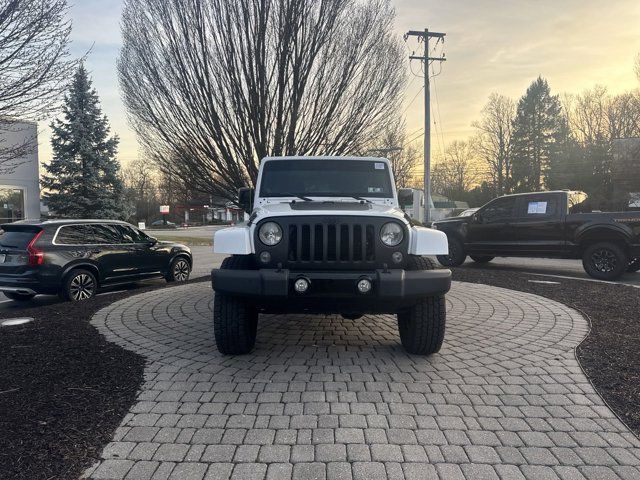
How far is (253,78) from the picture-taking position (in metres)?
8.34

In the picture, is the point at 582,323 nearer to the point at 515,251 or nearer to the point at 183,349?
the point at 183,349

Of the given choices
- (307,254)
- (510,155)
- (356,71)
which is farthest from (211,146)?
(510,155)

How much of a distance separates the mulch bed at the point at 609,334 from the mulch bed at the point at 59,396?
11.6 feet

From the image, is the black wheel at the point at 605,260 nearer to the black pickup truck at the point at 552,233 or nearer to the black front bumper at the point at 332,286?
the black pickup truck at the point at 552,233

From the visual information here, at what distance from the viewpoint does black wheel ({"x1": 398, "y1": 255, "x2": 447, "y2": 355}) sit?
13.3 feet

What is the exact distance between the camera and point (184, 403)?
3.34 m

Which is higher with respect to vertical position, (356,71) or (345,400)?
(356,71)

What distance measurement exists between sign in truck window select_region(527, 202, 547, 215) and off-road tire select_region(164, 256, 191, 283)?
8423 millimetres

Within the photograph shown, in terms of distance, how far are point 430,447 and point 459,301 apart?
462 cm

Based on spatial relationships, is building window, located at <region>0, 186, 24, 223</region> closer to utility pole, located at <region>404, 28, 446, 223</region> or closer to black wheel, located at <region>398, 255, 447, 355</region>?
utility pole, located at <region>404, 28, 446, 223</region>

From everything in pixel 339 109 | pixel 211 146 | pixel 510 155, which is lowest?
pixel 211 146

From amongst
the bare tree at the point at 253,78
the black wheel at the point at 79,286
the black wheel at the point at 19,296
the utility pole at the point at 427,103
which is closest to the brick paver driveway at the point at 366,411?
the black wheel at the point at 79,286

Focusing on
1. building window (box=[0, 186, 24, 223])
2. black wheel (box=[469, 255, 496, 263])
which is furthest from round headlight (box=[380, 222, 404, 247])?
building window (box=[0, 186, 24, 223])

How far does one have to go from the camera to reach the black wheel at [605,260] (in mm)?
9555
